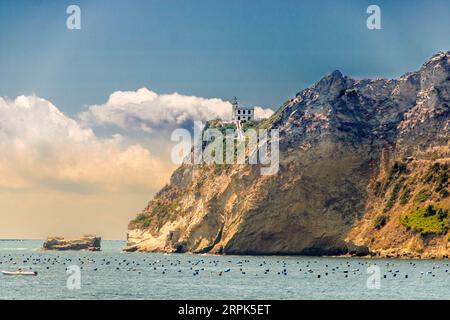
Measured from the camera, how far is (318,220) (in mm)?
147750

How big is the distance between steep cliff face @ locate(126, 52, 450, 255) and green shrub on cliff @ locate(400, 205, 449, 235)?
16.6 inches

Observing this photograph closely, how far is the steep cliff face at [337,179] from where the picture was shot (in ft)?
481

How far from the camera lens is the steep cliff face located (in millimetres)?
146750

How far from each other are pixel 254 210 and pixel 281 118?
981 inches

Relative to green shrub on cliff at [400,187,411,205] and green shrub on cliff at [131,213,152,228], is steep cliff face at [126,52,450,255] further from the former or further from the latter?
green shrub on cliff at [131,213,152,228]

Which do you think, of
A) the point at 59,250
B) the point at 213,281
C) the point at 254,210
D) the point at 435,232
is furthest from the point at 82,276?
the point at 59,250

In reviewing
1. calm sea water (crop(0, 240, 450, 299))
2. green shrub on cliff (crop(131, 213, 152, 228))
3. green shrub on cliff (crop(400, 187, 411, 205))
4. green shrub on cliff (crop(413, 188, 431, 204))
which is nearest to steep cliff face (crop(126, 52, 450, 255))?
green shrub on cliff (crop(400, 187, 411, 205))

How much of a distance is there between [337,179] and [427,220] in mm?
19858

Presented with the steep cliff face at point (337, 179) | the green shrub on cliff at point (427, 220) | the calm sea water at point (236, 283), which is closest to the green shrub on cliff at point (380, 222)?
the steep cliff face at point (337, 179)

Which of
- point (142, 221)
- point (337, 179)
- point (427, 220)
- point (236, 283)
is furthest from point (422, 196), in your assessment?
point (236, 283)

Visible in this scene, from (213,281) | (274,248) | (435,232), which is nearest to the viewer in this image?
(213,281)

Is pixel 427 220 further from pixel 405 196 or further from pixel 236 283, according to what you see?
pixel 236 283

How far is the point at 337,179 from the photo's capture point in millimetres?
153125

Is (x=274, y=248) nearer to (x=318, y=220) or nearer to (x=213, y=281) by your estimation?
(x=318, y=220)
